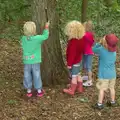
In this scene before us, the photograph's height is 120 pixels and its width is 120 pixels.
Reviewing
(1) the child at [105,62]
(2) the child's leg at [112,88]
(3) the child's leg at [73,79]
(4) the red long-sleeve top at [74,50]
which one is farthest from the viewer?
(3) the child's leg at [73,79]

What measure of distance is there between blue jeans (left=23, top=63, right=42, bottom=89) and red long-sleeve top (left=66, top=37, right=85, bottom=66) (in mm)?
633

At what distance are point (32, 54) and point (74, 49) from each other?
801 millimetres

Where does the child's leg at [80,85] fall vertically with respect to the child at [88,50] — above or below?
below

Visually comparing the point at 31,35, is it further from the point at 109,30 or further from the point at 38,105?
the point at 109,30

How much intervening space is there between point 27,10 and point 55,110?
3.27 metres

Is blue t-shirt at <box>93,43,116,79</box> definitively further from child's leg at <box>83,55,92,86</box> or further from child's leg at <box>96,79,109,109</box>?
child's leg at <box>83,55,92,86</box>

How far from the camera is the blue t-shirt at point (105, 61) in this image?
607 centimetres

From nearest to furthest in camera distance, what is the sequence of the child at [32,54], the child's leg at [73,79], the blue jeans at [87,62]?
the child at [32,54]
the child's leg at [73,79]
the blue jeans at [87,62]

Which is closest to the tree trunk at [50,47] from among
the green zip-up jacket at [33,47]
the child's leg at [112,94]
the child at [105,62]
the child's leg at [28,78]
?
the green zip-up jacket at [33,47]

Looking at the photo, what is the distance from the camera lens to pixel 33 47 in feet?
20.6

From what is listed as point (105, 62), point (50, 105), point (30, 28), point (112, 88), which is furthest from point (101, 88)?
point (30, 28)

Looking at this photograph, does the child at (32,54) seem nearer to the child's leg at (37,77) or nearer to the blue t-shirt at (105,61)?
the child's leg at (37,77)

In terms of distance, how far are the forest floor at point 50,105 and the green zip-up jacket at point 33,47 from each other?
0.80 metres

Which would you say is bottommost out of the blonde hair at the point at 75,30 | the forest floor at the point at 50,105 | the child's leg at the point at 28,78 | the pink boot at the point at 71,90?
the forest floor at the point at 50,105
